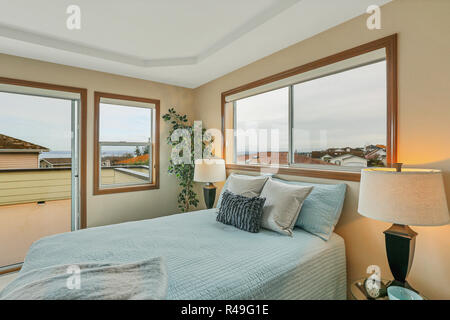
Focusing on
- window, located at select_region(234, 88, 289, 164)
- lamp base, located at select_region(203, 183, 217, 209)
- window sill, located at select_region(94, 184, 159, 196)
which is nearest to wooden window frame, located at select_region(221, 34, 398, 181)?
window, located at select_region(234, 88, 289, 164)

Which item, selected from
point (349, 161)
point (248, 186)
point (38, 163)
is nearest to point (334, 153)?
point (349, 161)

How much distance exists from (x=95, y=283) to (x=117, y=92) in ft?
9.61

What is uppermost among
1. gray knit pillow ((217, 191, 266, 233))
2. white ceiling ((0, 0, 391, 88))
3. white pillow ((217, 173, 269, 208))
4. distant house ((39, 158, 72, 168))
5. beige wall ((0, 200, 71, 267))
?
white ceiling ((0, 0, 391, 88))

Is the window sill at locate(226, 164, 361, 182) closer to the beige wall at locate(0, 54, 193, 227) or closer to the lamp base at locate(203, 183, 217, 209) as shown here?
the lamp base at locate(203, 183, 217, 209)

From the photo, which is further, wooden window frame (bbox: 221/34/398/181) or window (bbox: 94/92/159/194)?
window (bbox: 94/92/159/194)

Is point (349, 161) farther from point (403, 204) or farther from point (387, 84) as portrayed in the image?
point (403, 204)

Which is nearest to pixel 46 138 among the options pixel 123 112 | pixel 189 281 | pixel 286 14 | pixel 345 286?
pixel 123 112

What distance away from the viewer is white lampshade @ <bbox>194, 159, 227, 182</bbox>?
3.11 metres

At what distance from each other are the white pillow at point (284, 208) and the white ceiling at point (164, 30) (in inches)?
57.6

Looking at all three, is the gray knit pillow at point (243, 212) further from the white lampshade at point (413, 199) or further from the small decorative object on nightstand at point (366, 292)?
the white lampshade at point (413, 199)

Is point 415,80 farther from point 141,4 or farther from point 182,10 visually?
point 141,4

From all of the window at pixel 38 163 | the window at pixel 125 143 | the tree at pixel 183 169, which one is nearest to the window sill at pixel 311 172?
the tree at pixel 183 169

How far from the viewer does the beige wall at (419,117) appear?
1475 mm

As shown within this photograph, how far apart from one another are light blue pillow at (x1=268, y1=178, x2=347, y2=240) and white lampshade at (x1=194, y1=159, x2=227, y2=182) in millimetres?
1387
